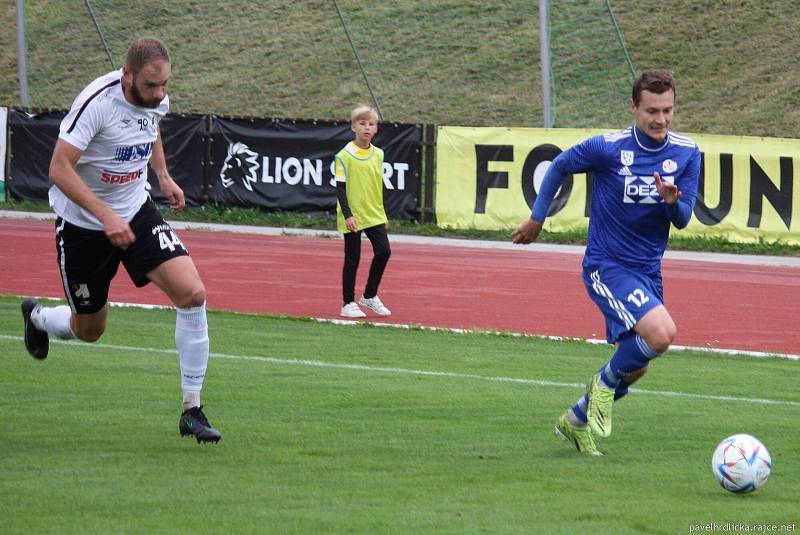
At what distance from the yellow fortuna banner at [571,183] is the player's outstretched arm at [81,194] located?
50.4 ft

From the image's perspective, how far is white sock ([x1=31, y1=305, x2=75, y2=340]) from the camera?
831 cm

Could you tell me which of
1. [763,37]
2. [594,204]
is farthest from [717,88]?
[594,204]

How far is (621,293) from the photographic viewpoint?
748cm

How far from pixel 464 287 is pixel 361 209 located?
10.00 ft

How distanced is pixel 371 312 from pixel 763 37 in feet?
69.1

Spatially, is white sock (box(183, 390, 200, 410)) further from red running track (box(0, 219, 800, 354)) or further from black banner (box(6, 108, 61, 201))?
black banner (box(6, 108, 61, 201))

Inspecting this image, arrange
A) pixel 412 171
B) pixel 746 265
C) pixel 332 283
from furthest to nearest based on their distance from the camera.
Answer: pixel 412 171
pixel 746 265
pixel 332 283

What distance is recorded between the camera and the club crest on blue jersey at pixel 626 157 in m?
7.59

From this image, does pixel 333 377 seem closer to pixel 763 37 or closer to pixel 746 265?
pixel 746 265

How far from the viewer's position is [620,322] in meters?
7.49

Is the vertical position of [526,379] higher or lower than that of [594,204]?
lower

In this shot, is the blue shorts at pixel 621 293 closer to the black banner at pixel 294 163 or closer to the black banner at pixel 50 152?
the black banner at pixel 294 163

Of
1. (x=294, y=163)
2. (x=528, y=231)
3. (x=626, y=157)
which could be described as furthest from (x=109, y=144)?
(x=294, y=163)

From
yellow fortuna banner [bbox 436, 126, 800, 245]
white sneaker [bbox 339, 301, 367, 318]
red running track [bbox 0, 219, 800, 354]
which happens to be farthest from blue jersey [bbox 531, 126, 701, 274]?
yellow fortuna banner [bbox 436, 126, 800, 245]
